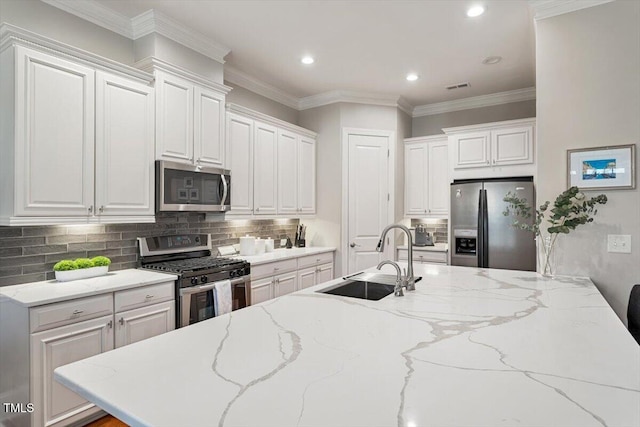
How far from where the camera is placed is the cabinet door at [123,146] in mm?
2508

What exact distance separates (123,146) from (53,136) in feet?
1.44

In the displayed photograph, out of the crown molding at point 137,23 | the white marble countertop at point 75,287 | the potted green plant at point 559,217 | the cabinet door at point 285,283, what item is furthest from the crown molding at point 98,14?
the potted green plant at point 559,217

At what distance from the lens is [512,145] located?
411 centimetres

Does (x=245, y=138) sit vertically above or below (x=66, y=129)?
above

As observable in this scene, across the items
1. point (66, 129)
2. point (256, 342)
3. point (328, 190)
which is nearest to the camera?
point (256, 342)

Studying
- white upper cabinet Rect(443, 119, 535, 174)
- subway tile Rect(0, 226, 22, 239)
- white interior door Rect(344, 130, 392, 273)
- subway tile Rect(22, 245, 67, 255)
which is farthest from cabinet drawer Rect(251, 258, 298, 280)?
white upper cabinet Rect(443, 119, 535, 174)

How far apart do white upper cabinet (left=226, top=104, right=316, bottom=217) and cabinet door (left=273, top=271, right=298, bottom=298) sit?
2.32ft

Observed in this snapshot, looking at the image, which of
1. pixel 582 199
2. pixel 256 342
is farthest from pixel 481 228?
pixel 256 342

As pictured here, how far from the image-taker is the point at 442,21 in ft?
9.83

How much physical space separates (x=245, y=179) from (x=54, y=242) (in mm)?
1724

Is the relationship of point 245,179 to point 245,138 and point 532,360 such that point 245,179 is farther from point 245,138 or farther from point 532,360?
point 532,360

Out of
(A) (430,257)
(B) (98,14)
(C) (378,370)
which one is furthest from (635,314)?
(B) (98,14)

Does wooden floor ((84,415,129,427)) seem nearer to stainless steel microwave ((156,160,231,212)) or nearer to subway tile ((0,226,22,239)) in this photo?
subway tile ((0,226,22,239))

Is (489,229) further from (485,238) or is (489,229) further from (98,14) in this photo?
(98,14)
